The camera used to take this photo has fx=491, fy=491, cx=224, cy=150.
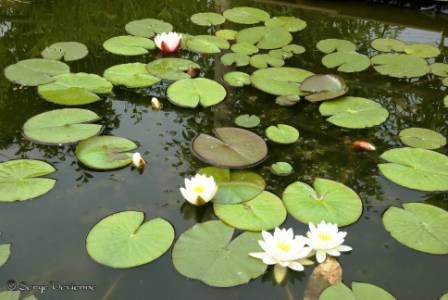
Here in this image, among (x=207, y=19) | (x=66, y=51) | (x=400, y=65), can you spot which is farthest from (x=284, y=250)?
(x=207, y=19)

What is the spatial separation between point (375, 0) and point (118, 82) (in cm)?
285

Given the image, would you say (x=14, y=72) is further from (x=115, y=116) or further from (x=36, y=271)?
(x=36, y=271)

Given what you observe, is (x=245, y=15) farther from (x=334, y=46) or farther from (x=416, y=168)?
(x=416, y=168)

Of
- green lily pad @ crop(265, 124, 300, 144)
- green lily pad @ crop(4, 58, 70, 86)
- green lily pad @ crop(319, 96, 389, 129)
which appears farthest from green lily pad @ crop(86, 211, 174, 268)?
green lily pad @ crop(4, 58, 70, 86)

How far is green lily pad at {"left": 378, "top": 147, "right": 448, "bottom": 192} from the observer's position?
2.48 meters

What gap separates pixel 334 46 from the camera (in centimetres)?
379

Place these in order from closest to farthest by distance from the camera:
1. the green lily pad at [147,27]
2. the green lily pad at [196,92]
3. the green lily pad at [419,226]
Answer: the green lily pad at [419,226] < the green lily pad at [196,92] < the green lily pad at [147,27]

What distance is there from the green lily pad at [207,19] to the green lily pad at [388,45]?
127 cm

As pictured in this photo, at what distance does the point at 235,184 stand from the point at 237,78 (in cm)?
110

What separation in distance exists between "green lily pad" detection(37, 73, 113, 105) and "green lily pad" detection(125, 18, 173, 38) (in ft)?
2.64

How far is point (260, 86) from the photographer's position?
3207mm

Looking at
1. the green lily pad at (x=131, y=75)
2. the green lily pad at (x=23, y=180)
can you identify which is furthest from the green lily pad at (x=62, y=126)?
the green lily pad at (x=131, y=75)

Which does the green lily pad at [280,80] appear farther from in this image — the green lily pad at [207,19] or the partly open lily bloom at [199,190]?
the partly open lily bloom at [199,190]

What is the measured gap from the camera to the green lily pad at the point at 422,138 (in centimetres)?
277
